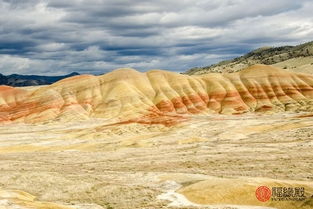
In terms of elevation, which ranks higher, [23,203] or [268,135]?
[23,203]

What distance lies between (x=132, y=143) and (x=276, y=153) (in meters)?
37.8

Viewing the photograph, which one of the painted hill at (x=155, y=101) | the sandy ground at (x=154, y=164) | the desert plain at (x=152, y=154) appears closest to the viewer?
the desert plain at (x=152, y=154)

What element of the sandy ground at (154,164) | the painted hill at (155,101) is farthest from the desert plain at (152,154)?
the painted hill at (155,101)

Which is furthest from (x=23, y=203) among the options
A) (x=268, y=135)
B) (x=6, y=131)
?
(x=6, y=131)

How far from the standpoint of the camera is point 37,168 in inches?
2601

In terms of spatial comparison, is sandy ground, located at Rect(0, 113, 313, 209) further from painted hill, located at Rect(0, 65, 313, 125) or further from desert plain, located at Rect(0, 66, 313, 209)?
painted hill, located at Rect(0, 65, 313, 125)

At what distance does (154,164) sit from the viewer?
66062 mm

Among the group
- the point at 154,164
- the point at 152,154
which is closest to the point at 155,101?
the point at 152,154

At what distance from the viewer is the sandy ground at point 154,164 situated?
4381 centimetres

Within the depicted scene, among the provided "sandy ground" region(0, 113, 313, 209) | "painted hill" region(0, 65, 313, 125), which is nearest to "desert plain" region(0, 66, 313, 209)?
"sandy ground" region(0, 113, 313, 209)

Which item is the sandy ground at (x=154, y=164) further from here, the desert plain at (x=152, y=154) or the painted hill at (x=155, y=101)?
the painted hill at (x=155, y=101)

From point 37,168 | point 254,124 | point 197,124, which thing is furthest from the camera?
point 197,124

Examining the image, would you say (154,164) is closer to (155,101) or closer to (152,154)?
(152,154)

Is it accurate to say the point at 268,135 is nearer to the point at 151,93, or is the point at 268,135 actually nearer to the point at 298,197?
the point at 298,197
